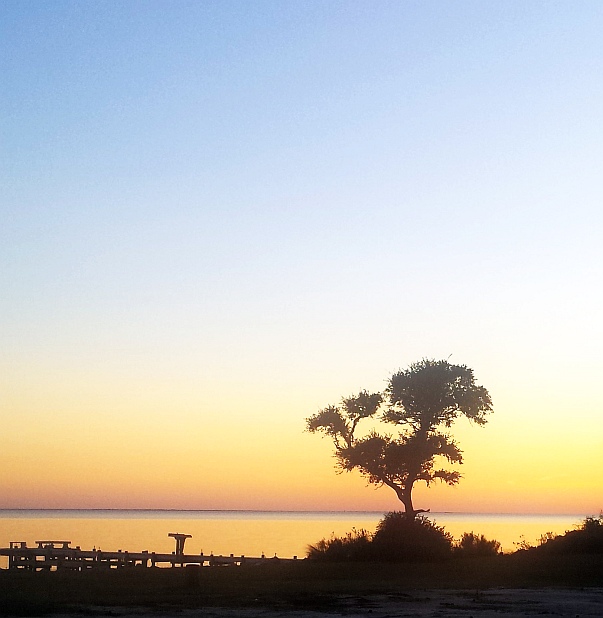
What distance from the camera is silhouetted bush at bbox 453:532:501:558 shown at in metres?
44.0

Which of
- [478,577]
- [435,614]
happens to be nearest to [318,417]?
[478,577]

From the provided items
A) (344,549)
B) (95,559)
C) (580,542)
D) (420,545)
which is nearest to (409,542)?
(420,545)

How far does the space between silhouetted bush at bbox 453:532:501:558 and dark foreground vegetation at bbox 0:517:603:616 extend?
52 millimetres

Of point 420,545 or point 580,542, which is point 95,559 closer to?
point 420,545

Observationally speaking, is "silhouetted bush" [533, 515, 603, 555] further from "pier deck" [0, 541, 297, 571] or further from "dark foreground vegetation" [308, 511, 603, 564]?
"pier deck" [0, 541, 297, 571]

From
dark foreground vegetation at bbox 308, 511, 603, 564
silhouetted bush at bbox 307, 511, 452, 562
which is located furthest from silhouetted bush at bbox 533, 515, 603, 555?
silhouetted bush at bbox 307, 511, 452, 562

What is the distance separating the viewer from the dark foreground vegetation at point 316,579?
78.4 feet

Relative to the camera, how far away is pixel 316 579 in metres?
34.4

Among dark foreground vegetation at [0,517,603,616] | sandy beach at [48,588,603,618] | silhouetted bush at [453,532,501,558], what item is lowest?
sandy beach at [48,588,603,618]

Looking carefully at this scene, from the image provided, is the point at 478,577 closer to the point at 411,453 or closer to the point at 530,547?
the point at 530,547

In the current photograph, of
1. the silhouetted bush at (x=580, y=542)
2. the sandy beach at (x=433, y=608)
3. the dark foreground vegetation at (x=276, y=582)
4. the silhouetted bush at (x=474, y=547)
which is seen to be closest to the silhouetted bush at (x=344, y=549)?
the dark foreground vegetation at (x=276, y=582)

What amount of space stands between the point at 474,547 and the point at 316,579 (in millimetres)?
13354

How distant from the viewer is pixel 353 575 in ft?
119

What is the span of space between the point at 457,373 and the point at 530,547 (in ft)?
33.5
